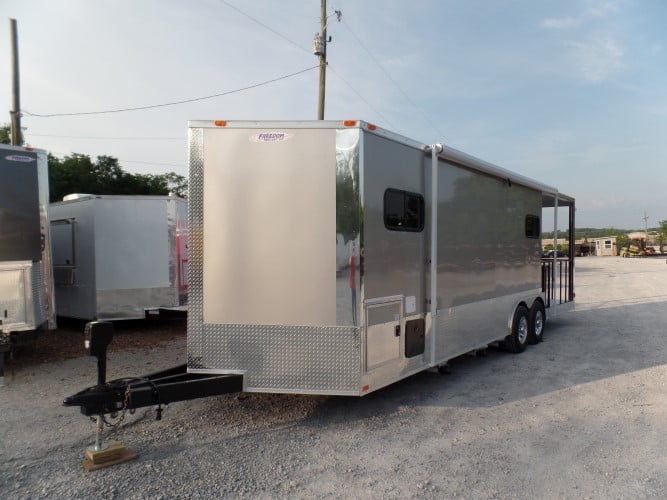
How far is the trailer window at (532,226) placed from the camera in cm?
782

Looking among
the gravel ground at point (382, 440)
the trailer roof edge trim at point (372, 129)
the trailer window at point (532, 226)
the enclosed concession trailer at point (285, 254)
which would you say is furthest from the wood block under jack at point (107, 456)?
the trailer window at point (532, 226)

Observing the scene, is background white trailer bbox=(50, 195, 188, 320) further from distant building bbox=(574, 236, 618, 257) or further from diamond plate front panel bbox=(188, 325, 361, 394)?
distant building bbox=(574, 236, 618, 257)

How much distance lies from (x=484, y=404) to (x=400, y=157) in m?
2.78

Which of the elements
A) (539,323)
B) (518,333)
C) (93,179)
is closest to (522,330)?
(518,333)

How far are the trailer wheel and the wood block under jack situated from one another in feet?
18.4

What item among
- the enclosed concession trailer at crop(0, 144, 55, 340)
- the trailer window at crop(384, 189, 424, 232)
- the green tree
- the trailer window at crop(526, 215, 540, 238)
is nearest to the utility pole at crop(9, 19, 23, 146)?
the green tree

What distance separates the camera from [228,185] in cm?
441

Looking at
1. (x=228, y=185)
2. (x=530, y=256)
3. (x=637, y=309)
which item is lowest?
(x=637, y=309)

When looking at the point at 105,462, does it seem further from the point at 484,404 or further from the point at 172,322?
the point at 172,322

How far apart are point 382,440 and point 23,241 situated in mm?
5213

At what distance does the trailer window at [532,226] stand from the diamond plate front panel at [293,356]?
4596 millimetres

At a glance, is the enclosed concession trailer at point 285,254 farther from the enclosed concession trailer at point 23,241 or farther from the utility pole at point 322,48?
the utility pole at point 322,48

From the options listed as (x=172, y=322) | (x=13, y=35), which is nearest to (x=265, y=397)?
(x=172, y=322)

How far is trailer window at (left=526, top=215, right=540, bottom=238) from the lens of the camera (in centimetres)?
782
